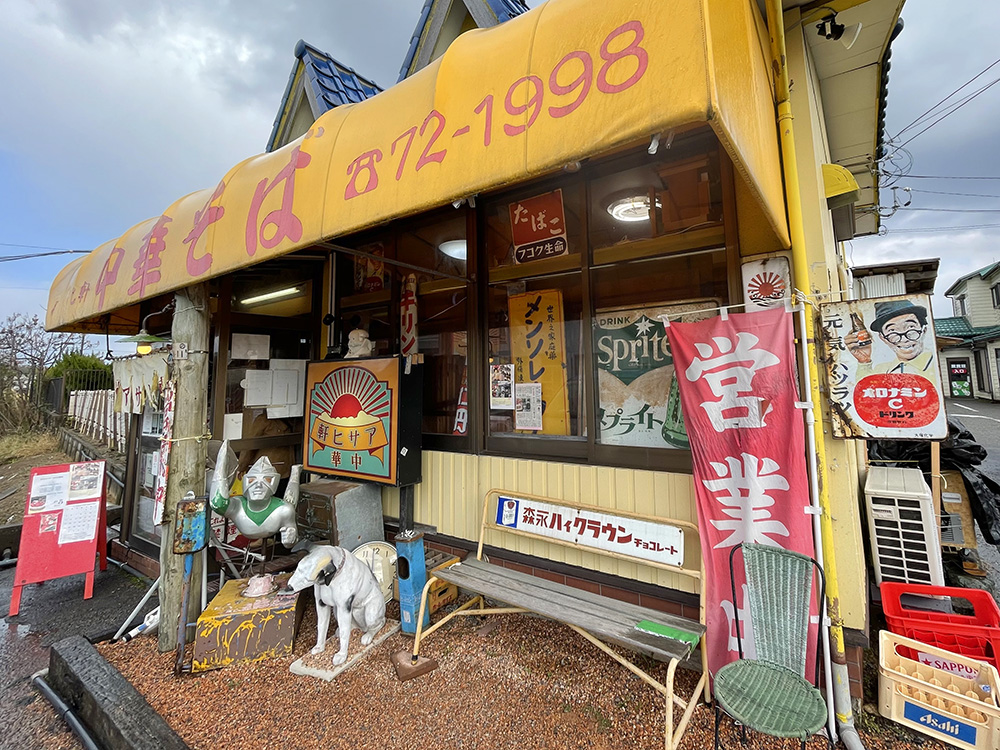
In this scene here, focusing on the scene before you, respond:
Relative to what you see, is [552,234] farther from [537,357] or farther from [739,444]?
[739,444]

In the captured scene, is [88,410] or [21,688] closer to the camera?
[21,688]

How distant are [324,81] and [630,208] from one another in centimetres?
514

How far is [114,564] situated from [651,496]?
21.7 feet

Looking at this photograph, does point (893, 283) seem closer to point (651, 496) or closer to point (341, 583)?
point (651, 496)

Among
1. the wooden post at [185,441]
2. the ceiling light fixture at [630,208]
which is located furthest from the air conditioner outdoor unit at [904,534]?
the wooden post at [185,441]

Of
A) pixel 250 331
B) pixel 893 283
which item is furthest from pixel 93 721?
pixel 893 283

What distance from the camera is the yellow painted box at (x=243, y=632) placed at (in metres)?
3.04

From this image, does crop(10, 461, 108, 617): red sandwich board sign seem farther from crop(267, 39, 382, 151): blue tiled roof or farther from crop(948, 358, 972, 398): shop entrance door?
crop(948, 358, 972, 398): shop entrance door

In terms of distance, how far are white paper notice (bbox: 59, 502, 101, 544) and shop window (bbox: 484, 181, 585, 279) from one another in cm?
494

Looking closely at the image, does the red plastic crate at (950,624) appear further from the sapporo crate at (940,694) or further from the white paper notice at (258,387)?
the white paper notice at (258,387)

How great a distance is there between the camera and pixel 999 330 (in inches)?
797

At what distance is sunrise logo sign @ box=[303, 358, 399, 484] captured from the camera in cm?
388

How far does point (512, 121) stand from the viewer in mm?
1856

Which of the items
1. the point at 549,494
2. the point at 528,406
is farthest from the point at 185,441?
the point at 549,494
